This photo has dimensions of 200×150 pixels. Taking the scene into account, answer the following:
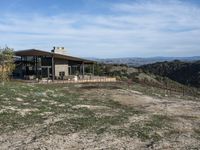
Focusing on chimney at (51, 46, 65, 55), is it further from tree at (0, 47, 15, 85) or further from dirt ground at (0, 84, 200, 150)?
dirt ground at (0, 84, 200, 150)

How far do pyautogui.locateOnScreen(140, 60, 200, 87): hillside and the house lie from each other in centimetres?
6405

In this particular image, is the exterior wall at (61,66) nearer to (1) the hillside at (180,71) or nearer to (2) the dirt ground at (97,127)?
(2) the dirt ground at (97,127)

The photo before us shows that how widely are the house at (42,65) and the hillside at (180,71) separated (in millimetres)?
64055

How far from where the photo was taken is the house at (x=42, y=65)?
66.5 metres

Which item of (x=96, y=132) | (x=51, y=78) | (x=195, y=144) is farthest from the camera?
(x=51, y=78)

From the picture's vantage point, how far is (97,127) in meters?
26.0

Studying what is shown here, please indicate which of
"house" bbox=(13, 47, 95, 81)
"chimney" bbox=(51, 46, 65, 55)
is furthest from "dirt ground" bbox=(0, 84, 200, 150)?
"chimney" bbox=(51, 46, 65, 55)

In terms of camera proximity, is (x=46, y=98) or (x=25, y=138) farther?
(x=46, y=98)

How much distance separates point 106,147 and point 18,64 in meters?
51.2

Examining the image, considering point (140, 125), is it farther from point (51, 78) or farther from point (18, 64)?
point (18, 64)

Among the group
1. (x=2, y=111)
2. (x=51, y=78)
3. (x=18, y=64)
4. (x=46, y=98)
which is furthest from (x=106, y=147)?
(x=18, y=64)

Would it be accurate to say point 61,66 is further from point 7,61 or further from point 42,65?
point 7,61

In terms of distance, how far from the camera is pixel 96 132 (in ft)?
80.8

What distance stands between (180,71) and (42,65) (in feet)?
329
